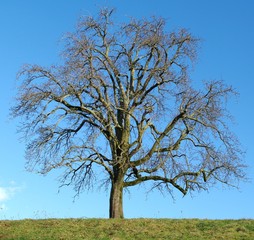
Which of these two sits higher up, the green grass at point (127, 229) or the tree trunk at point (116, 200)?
the tree trunk at point (116, 200)

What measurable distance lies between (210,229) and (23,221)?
8909mm

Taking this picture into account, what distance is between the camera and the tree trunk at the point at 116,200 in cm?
2656

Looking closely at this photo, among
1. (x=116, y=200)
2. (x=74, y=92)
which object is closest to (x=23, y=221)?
(x=116, y=200)

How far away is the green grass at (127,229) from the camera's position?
19.7m

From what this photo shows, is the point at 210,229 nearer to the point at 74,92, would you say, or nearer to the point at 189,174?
the point at 189,174

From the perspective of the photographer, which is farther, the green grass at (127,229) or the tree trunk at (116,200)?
the tree trunk at (116,200)

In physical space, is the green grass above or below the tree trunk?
below

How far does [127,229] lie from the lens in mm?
20656

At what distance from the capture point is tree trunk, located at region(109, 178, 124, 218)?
87.1ft

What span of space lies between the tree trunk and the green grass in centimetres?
349

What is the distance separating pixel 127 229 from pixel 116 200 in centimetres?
610

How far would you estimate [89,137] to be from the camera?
26.1 meters

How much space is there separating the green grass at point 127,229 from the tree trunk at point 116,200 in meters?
3.49

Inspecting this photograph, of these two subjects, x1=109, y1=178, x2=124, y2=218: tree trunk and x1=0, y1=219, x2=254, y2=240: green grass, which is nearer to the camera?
x1=0, y1=219, x2=254, y2=240: green grass
